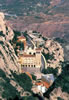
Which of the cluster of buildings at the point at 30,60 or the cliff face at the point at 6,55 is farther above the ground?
the cliff face at the point at 6,55

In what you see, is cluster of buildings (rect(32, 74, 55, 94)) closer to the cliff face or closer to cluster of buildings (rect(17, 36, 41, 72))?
cluster of buildings (rect(17, 36, 41, 72))

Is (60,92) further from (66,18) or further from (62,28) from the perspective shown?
(66,18)

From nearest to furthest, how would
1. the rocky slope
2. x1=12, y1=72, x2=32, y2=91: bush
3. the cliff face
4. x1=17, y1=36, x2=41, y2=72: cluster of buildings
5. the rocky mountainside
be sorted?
the rocky slope → x1=12, y1=72, x2=32, y2=91: bush → the cliff face → x1=17, y1=36, x2=41, y2=72: cluster of buildings → the rocky mountainside

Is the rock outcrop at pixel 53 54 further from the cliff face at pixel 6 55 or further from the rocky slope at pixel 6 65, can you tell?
the cliff face at pixel 6 55

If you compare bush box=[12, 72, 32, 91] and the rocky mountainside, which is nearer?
bush box=[12, 72, 32, 91]

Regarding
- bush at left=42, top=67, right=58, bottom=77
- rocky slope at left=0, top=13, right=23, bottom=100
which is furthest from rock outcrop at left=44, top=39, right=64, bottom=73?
rocky slope at left=0, top=13, right=23, bottom=100

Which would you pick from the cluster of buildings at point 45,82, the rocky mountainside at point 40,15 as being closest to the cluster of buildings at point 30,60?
the cluster of buildings at point 45,82

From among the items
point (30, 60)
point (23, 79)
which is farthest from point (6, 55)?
point (30, 60)

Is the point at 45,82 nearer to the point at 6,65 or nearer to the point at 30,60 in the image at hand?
the point at 30,60

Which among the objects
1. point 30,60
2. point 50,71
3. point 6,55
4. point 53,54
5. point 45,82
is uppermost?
point 6,55

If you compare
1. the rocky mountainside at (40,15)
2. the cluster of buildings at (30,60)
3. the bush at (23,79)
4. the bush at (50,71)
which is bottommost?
the rocky mountainside at (40,15)

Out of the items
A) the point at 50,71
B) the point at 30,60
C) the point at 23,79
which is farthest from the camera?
the point at 50,71
